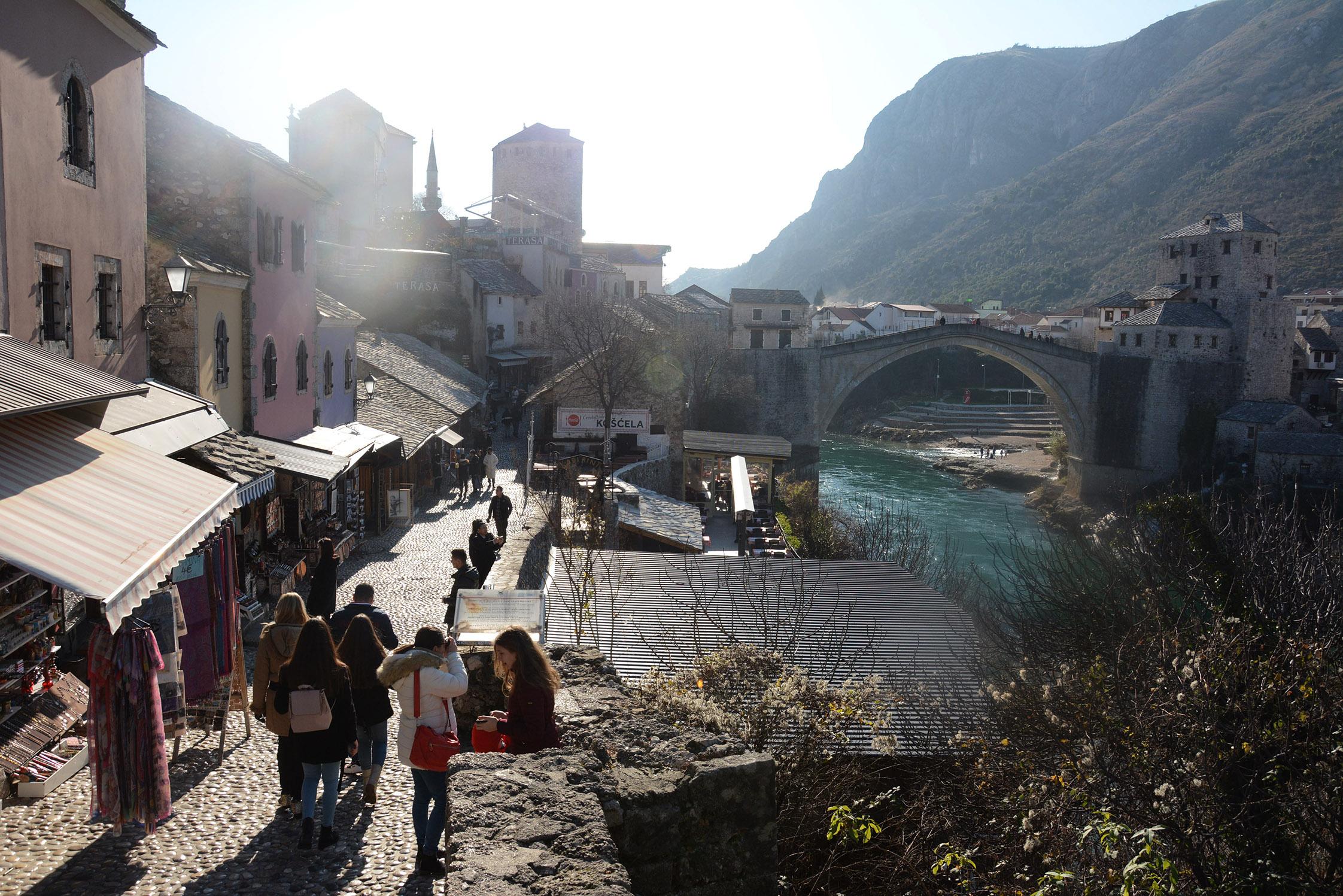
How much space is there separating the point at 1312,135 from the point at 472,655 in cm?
8338

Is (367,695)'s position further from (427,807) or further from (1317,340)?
(1317,340)

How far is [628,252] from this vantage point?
59.1 metres

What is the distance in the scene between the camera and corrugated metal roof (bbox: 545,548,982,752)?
684 centimetres

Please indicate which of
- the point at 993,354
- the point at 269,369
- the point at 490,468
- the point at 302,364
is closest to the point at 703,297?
the point at 993,354

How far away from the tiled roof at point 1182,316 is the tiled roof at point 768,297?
48.0 ft

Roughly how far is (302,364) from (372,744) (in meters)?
10.1

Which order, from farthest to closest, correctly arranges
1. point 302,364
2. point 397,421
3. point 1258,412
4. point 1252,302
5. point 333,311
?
point 1252,302
point 1258,412
point 397,421
point 333,311
point 302,364

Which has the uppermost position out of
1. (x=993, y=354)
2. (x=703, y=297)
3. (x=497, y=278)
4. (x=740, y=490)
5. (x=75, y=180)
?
(x=703, y=297)

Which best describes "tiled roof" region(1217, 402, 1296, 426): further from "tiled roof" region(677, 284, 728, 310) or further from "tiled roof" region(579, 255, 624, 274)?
"tiled roof" region(579, 255, 624, 274)

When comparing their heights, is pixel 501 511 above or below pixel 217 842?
above

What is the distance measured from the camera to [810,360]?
39.0 metres

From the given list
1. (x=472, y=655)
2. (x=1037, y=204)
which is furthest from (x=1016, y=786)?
(x=1037, y=204)

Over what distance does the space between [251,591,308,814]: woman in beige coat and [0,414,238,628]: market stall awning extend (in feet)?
1.78

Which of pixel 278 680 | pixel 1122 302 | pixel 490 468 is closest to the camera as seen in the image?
pixel 278 680
